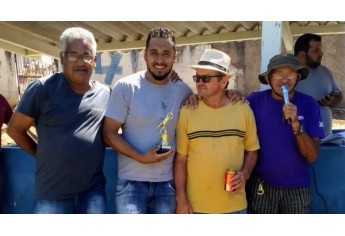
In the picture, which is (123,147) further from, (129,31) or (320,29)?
(320,29)

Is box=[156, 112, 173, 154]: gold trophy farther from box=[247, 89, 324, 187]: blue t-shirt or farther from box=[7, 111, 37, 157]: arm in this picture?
box=[7, 111, 37, 157]: arm

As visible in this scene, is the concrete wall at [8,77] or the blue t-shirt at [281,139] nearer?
the blue t-shirt at [281,139]

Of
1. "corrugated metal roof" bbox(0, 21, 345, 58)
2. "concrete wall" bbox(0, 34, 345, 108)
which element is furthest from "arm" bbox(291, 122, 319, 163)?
"concrete wall" bbox(0, 34, 345, 108)

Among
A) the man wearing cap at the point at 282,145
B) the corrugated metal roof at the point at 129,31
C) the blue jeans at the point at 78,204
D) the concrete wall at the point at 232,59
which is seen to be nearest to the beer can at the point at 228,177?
the man wearing cap at the point at 282,145

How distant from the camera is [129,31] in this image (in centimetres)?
603

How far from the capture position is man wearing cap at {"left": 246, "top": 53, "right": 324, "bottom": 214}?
2807 millimetres

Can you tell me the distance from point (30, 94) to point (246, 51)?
13474mm

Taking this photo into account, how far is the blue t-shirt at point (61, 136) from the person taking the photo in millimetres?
2596

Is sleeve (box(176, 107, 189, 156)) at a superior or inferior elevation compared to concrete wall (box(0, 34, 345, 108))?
inferior

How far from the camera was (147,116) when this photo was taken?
263cm

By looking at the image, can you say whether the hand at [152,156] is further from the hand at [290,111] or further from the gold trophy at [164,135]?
the hand at [290,111]

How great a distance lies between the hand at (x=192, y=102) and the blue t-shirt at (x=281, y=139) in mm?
487

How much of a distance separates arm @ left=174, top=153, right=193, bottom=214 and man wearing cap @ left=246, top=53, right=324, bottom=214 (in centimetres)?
60

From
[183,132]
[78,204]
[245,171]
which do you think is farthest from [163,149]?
[78,204]
